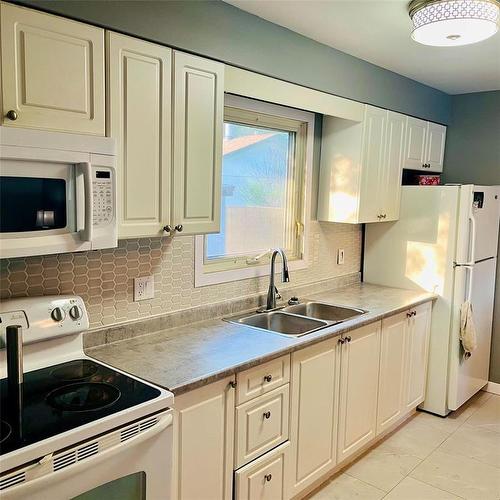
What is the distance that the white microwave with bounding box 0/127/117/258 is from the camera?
1.49 meters

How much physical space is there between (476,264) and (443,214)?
44 cm

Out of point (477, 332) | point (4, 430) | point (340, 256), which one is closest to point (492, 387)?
point (477, 332)

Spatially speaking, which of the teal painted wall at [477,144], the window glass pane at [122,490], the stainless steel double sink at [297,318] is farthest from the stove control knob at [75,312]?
the teal painted wall at [477,144]

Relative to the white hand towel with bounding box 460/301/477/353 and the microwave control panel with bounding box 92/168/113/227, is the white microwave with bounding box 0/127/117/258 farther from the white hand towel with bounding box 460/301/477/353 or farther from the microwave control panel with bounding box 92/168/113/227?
the white hand towel with bounding box 460/301/477/353

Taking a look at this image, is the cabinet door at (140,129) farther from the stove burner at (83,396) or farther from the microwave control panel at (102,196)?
the stove burner at (83,396)

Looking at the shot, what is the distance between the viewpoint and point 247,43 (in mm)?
2375

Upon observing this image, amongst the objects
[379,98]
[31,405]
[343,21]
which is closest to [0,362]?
[31,405]

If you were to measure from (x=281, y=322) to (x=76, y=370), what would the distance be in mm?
1325

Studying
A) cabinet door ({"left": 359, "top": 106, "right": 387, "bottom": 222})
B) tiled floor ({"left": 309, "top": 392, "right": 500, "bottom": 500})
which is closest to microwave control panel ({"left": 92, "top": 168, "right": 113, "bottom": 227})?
tiled floor ({"left": 309, "top": 392, "right": 500, "bottom": 500})

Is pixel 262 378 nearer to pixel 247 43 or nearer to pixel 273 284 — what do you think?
pixel 273 284

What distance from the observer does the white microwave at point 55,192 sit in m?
1.49

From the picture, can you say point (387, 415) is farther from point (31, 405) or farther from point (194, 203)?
point (31, 405)

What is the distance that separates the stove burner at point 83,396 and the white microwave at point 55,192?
0.46 metres

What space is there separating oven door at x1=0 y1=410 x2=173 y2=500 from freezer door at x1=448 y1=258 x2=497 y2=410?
2.46 m
